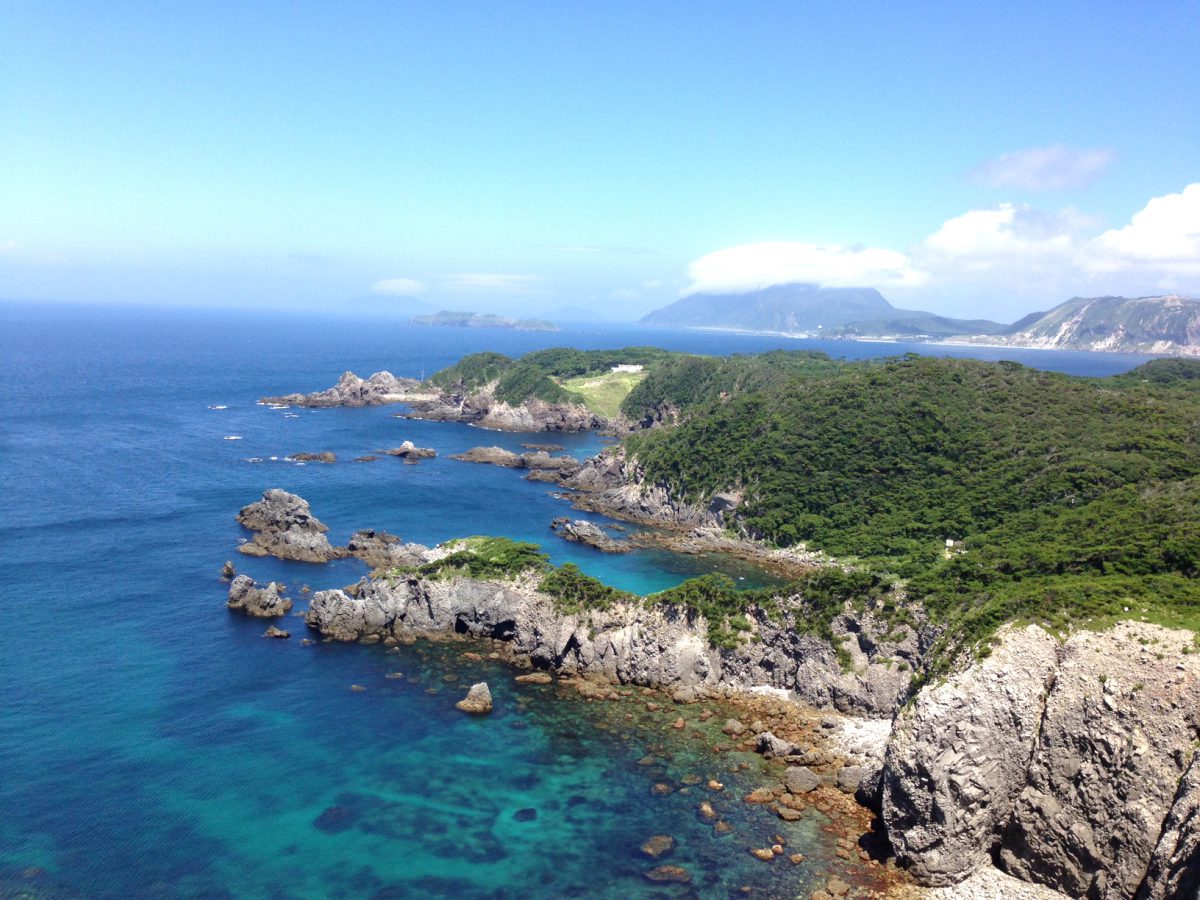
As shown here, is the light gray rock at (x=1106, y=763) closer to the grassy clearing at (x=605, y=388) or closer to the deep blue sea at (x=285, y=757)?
the deep blue sea at (x=285, y=757)

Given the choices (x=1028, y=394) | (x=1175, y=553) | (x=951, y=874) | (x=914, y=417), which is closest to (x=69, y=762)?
(x=951, y=874)

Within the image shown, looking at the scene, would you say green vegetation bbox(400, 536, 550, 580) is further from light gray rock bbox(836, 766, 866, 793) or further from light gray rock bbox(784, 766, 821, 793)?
light gray rock bbox(836, 766, 866, 793)

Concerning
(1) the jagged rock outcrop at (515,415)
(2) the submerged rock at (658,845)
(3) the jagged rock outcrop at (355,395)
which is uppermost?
(3) the jagged rock outcrop at (355,395)

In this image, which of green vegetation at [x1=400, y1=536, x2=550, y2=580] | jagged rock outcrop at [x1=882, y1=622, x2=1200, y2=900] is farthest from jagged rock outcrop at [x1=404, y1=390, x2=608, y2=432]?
jagged rock outcrop at [x1=882, y1=622, x2=1200, y2=900]

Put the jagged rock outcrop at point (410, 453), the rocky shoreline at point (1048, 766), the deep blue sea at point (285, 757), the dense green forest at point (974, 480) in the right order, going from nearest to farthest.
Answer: the rocky shoreline at point (1048, 766), the deep blue sea at point (285, 757), the dense green forest at point (974, 480), the jagged rock outcrop at point (410, 453)

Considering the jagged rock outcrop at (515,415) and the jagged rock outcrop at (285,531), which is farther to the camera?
the jagged rock outcrop at (515,415)

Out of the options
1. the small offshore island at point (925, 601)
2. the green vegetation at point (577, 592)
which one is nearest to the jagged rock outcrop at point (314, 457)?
the small offshore island at point (925, 601)

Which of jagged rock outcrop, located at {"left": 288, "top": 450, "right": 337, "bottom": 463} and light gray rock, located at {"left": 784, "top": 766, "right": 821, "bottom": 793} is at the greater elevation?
jagged rock outcrop, located at {"left": 288, "top": 450, "right": 337, "bottom": 463}
